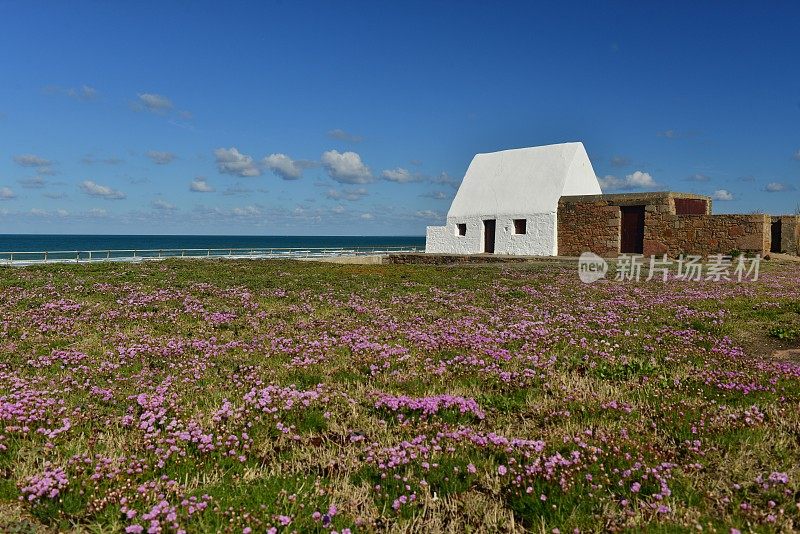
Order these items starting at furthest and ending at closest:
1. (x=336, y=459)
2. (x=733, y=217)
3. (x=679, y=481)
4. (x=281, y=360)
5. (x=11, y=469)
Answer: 1. (x=733, y=217)
2. (x=281, y=360)
3. (x=336, y=459)
4. (x=11, y=469)
5. (x=679, y=481)

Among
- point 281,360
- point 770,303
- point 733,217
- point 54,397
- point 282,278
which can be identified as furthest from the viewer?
point 733,217

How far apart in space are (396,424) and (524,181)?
1645 inches

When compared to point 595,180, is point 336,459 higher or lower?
lower

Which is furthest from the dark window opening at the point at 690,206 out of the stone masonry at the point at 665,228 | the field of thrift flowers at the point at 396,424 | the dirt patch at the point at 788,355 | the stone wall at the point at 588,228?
the dirt patch at the point at 788,355

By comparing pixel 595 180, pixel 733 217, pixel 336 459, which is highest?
pixel 595 180

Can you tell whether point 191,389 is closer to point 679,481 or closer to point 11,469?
point 11,469

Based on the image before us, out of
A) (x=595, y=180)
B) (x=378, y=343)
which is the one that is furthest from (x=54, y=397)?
(x=595, y=180)

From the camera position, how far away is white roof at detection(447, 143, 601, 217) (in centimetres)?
4306

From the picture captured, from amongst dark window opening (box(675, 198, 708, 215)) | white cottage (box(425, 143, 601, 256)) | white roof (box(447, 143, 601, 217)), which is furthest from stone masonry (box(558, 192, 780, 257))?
white roof (box(447, 143, 601, 217))

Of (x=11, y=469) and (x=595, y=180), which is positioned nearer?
(x=11, y=469)

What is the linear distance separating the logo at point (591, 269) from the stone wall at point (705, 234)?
4.07m

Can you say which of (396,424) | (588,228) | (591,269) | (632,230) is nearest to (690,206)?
(632,230)

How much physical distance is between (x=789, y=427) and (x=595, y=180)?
147 ft

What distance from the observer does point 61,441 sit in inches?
201
